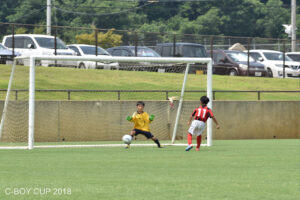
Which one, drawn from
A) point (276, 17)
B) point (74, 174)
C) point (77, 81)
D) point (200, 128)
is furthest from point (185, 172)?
point (276, 17)

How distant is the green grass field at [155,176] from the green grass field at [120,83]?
1059 centimetres

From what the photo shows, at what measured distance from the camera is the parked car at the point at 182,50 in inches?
1286

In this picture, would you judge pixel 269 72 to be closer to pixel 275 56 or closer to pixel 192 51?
pixel 275 56

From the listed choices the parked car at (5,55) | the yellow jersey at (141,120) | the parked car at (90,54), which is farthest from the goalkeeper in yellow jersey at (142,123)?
the parked car at (5,55)

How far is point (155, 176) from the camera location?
10.3m

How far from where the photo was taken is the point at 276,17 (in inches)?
3418

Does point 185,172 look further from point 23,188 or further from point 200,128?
point 200,128

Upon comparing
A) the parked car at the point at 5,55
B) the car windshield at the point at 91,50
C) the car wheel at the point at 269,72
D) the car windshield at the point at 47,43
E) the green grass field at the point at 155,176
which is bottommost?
the green grass field at the point at 155,176

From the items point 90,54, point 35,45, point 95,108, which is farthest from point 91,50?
point 95,108

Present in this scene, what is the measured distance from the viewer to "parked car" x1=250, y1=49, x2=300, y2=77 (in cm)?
3412

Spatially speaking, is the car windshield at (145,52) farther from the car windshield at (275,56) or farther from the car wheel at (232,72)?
the car windshield at (275,56)

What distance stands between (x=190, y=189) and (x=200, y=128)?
7675mm

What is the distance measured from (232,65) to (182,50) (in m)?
2.42

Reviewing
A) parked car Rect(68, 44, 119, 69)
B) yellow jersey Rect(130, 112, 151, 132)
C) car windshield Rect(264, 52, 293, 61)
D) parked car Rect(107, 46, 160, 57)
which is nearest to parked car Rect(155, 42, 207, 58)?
parked car Rect(107, 46, 160, 57)
